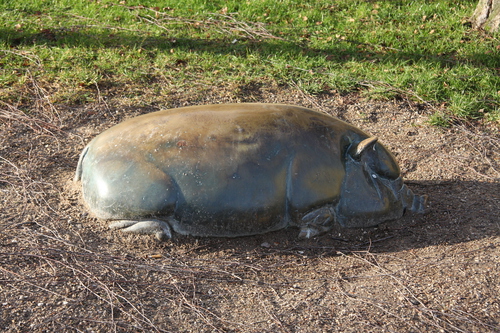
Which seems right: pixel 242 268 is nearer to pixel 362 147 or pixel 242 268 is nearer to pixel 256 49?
pixel 362 147

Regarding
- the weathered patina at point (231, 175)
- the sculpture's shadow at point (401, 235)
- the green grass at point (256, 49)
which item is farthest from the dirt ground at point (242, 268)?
the green grass at point (256, 49)

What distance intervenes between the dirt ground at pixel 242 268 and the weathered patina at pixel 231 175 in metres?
0.20

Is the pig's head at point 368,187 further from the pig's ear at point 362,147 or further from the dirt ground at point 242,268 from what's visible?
the dirt ground at point 242,268

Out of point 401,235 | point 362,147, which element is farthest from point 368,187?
point 401,235

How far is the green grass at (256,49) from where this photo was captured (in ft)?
18.9

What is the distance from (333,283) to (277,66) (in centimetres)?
343

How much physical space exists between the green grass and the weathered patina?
212cm

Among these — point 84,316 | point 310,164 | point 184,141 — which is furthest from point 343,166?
point 84,316

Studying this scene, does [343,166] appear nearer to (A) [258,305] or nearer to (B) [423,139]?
(A) [258,305]

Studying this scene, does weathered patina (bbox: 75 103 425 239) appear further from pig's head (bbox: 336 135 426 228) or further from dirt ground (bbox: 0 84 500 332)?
dirt ground (bbox: 0 84 500 332)

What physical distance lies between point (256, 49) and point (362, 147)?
10.9 ft

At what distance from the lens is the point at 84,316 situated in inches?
117

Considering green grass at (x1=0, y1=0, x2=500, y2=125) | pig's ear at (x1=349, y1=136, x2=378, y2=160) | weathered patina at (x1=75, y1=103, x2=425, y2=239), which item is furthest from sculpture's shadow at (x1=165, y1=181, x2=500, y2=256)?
green grass at (x1=0, y1=0, x2=500, y2=125)

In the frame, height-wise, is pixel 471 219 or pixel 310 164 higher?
pixel 310 164
